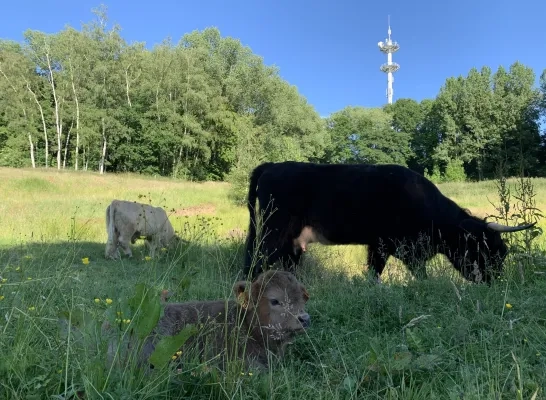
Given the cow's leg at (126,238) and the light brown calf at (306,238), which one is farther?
the cow's leg at (126,238)

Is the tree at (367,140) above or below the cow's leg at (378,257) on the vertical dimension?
above

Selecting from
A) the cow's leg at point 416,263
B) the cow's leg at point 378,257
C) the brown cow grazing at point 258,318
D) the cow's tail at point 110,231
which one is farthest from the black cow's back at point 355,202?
the cow's tail at point 110,231

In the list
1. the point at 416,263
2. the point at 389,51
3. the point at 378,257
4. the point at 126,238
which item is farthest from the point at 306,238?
the point at 389,51

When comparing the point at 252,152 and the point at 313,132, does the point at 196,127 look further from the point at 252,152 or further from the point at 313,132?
the point at 252,152

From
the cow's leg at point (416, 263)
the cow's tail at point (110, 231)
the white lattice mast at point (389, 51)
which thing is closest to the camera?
the cow's leg at point (416, 263)

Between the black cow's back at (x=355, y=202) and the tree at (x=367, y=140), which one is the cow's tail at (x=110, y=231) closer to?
the black cow's back at (x=355, y=202)

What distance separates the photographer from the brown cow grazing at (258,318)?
312 cm

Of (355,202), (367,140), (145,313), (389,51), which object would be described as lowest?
(145,313)


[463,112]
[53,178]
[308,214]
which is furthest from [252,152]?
[463,112]

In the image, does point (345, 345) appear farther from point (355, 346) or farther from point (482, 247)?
point (482, 247)

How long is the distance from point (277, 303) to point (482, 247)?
4.09 m

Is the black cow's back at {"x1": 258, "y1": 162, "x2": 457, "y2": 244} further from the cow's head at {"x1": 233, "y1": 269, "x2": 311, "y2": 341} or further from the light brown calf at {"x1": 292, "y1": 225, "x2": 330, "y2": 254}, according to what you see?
the cow's head at {"x1": 233, "y1": 269, "x2": 311, "y2": 341}

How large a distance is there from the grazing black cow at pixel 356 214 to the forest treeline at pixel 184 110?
27124 millimetres

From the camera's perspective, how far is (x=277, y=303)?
330cm
